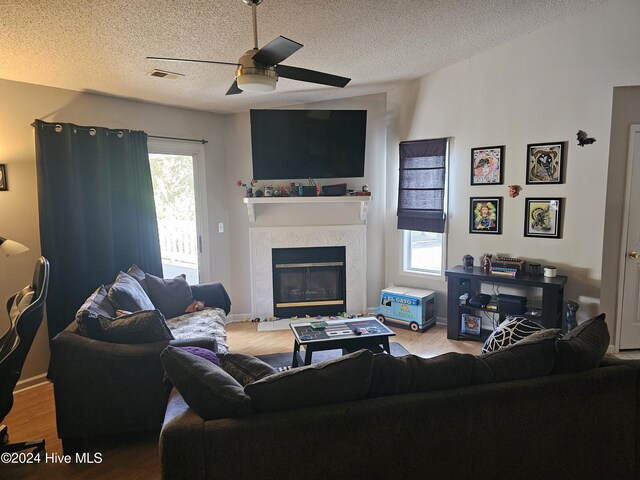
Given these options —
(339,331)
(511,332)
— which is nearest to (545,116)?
(511,332)

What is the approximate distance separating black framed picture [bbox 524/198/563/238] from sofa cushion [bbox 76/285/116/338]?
392cm

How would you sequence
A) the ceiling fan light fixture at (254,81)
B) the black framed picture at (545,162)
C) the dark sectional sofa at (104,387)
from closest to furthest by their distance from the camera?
the ceiling fan light fixture at (254,81) → the dark sectional sofa at (104,387) → the black framed picture at (545,162)

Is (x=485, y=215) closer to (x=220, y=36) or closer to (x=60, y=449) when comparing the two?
(x=220, y=36)

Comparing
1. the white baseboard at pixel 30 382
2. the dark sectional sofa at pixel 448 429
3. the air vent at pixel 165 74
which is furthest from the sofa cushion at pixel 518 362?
the white baseboard at pixel 30 382

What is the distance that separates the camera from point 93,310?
2861 millimetres

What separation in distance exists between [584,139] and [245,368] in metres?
3.67

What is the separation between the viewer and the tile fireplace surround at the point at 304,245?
17.6ft

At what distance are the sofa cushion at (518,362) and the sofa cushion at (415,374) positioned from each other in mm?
76

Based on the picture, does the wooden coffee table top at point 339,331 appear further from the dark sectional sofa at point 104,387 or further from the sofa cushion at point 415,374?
the sofa cushion at point 415,374

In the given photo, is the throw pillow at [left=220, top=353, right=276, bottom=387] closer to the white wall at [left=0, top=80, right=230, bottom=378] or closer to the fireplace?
the white wall at [left=0, top=80, right=230, bottom=378]

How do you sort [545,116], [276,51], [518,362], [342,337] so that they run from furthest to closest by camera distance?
1. [545,116]
2. [342,337]
3. [276,51]
4. [518,362]

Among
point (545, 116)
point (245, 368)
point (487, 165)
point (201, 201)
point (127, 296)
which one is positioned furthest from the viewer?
point (201, 201)

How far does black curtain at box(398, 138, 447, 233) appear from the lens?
15.9 ft

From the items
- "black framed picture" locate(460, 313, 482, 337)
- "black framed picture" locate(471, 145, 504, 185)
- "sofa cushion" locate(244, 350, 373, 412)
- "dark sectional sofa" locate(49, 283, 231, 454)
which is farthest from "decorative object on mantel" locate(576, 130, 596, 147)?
"dark sectional sofa" locate(49, 283, 231, 454)
